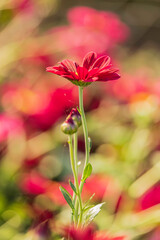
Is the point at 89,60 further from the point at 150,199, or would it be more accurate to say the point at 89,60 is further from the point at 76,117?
the point at 150,199

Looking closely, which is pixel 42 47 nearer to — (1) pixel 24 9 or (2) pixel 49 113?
(1) pixel 24 9

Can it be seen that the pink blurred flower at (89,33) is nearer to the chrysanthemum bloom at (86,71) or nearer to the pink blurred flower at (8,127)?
the pink blurred flower at (8,127)

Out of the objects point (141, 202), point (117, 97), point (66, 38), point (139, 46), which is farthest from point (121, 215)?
point (139, 46)

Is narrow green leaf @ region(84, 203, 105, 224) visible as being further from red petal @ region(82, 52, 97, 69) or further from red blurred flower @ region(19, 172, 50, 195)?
red blurred flower @ region(19, 172, 50, 195)

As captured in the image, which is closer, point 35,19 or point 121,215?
point 121,215

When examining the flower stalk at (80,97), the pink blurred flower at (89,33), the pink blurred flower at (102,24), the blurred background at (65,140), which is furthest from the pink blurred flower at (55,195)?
the pink blurred flower at (102,24)

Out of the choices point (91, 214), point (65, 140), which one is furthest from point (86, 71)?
point (65, 140)

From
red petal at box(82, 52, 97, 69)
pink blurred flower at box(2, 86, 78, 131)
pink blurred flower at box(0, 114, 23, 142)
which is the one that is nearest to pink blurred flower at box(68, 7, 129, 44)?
pink blurred flower at box(2, 86, 78, 131)
